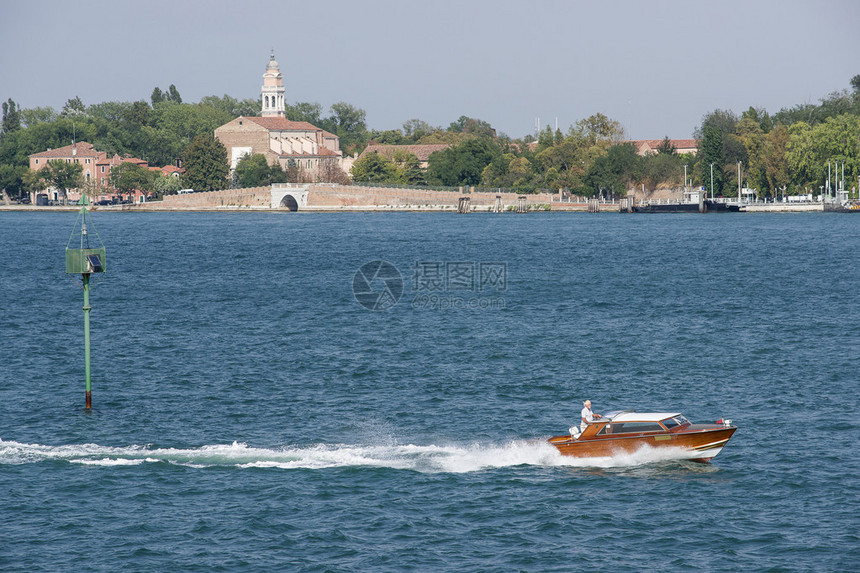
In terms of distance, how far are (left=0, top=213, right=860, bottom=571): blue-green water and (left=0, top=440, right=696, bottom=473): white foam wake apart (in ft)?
0.34

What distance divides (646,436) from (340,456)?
10.7m

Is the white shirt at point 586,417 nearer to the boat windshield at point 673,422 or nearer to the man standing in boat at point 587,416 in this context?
the man standing in boat at point 587,416

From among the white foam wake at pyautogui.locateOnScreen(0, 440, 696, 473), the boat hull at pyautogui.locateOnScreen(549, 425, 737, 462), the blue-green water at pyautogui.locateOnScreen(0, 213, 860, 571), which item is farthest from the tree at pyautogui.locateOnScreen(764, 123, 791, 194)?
the white foam wake at pyautogui.locateOnScreen(0, 440, 696, 473)

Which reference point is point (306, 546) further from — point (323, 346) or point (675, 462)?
point (323, 346)

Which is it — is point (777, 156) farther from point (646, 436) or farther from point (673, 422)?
point (646, 436)

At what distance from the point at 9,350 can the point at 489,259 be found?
215 feet

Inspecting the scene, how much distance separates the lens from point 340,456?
35.3m

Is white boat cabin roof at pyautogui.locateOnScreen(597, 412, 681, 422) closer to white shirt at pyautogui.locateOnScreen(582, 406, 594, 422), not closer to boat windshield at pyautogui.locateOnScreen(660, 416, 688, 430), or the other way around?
boat windshield at pyautogui.locateOnScreen(660, 416, 688, 430)

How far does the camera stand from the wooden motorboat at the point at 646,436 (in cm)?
3378

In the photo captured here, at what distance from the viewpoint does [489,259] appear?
11306 centimetres

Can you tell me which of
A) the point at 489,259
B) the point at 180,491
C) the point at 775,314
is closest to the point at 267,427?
the point at 180,491

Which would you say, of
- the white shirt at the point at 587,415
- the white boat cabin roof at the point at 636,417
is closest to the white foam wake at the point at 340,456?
the white boat cabin roof at the point at 636,417

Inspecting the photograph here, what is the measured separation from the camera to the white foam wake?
3450 centimetres

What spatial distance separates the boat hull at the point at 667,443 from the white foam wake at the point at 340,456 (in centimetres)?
27
